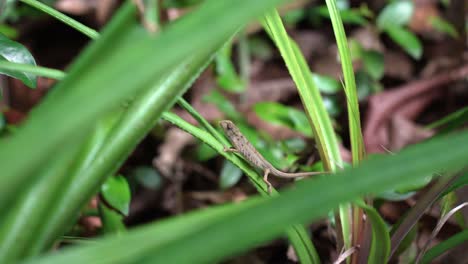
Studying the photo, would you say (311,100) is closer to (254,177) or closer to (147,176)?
(254,177)

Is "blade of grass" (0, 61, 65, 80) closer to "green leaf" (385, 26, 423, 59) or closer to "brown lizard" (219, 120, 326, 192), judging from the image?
"brown lizard" (219, 120, 326, 192)

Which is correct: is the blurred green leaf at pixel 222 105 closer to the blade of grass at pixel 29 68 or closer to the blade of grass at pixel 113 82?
the blade of grass at pixel 29 68

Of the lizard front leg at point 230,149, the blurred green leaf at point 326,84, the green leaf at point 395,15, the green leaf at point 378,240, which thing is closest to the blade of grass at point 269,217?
the green leaf at point 378,240

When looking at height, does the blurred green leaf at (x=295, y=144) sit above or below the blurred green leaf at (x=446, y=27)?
below

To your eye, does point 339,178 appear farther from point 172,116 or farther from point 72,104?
point 172,116

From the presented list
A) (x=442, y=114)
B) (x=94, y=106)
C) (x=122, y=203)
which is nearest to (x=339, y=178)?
(x=94, y=106)

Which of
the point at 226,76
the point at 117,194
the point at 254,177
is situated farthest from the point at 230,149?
the point at 226,76

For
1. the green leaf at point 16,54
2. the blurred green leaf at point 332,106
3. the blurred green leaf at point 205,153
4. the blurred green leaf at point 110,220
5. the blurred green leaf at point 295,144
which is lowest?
the blurred green leaf at point 110,220
